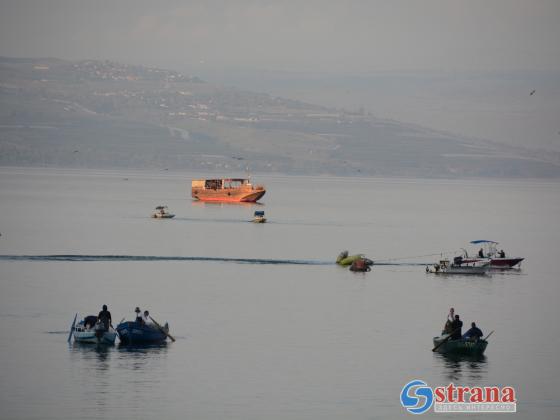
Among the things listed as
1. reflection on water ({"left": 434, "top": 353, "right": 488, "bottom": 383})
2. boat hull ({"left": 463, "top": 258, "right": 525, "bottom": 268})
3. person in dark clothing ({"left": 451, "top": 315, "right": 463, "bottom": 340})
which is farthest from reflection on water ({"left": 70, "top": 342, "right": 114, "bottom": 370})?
boat hull ({"left": 463, "top": 258, "right": 525, "bottom": 268})

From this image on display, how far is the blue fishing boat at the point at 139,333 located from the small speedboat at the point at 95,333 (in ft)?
1.68

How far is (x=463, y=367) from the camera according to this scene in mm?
58500

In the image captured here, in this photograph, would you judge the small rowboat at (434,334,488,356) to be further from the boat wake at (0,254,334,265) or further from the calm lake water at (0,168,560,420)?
the boat wake at (0,254,334,265)

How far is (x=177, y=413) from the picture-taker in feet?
160

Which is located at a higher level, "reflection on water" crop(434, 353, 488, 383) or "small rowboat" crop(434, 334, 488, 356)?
"small rowboat" crop(434, 334, 488, 356)

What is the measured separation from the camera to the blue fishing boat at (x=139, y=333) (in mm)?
60062

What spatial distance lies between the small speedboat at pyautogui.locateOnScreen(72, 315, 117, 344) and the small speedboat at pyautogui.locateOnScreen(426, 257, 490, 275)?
48243mm

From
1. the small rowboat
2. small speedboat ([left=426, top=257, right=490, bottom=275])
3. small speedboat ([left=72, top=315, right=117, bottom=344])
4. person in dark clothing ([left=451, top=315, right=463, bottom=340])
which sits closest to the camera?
small speedboat ([left=72, top=315, right=117, bottom=344])

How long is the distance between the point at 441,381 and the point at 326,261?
2372 inches

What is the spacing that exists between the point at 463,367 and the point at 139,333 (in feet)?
53.8

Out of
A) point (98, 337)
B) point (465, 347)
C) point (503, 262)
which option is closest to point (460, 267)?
point (503, 262)

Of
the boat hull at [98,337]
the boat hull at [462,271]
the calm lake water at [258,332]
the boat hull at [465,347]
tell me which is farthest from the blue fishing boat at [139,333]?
the boat hull at [462,271]

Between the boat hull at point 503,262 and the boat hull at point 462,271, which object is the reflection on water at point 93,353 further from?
the boat hull at point 503,262

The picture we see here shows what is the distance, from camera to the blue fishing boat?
197 feet
